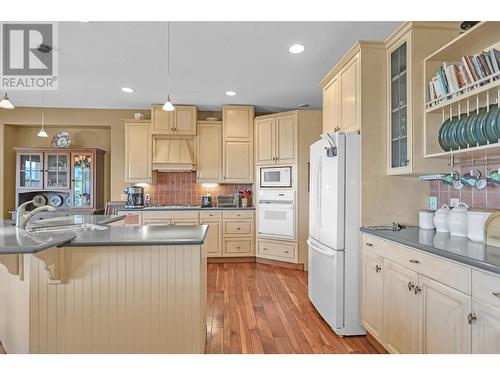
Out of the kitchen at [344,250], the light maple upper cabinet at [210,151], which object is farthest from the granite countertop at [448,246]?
the light maple upper cabinet at [210,151]

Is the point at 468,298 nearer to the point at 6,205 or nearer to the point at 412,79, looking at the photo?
the point at 412,79

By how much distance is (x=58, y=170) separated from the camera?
507 centimetres

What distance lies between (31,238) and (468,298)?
233 centimetres

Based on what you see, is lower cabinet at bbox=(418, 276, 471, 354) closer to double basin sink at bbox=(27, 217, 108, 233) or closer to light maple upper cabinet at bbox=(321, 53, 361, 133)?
light maple upper cabinet at bbox=(321, 53, 361, 133)

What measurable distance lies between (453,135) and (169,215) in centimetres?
388

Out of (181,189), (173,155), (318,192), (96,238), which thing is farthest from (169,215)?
(96,238)

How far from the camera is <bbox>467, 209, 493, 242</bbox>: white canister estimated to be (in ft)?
5.79

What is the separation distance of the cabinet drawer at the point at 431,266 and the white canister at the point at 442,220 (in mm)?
449

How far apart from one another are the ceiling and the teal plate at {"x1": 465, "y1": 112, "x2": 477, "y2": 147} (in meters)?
1.33

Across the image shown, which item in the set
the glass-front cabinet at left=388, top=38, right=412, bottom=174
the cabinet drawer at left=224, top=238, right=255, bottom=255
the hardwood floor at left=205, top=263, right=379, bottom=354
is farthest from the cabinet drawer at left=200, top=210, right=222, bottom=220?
the glass-front cabinet at left=388, top=38, right=412, bottom=174

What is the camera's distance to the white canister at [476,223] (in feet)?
5.79

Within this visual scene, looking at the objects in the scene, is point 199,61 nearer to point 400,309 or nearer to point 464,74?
point 464,74
